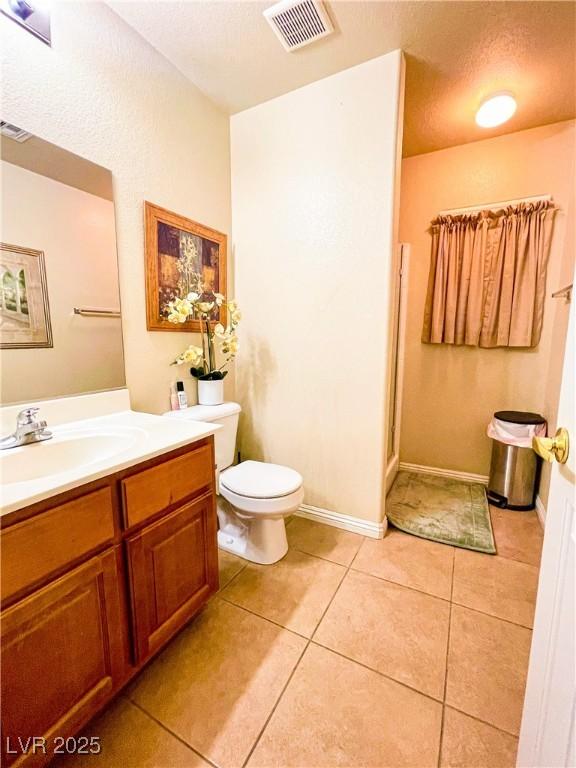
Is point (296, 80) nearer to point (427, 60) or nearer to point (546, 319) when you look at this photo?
point (427, 60)

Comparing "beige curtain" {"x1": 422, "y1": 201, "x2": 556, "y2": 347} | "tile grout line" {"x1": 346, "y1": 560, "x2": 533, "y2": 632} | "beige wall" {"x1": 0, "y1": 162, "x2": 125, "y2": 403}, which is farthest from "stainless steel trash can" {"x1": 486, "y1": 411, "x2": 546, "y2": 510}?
"beige wall" {"x1": 0, "y1": 162, "x2": 125, "y2": 403}

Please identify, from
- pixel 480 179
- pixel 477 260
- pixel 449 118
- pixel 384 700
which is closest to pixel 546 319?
pixel 477 260

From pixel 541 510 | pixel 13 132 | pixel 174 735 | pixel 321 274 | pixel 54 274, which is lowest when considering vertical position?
pixel 174 735

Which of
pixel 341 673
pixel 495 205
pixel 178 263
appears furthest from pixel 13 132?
pixel 495 205

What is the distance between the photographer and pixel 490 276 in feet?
7.61

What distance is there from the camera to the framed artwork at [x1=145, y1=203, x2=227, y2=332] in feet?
5.30

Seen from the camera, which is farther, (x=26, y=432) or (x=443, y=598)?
(x=443, y=598)

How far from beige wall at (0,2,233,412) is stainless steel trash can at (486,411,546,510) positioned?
7.05 feet

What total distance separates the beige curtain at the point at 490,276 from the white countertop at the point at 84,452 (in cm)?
207

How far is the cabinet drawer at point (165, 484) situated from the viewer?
0.97m

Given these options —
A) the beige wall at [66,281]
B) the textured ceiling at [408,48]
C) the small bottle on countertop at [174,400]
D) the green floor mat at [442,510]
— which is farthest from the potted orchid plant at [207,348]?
the green floor mat at [442,510]

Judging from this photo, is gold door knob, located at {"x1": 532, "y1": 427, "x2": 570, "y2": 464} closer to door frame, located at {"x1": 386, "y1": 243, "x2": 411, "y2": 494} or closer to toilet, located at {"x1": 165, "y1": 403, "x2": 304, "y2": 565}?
toilet, located at {"x1": 165, "y1": 403, "x2": 304, "y2": 565}

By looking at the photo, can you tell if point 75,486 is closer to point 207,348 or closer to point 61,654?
point 61,654

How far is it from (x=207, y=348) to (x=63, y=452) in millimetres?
1009
